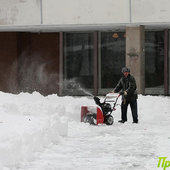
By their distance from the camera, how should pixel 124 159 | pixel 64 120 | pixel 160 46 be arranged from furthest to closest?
1. pixel 160 46
2. pixel 64 120
3. pixel 124 159

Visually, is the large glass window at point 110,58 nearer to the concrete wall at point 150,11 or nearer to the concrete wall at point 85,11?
the concrete wall at point 85,11

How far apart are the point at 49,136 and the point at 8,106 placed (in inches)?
159

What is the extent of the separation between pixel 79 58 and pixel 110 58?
5.33ft

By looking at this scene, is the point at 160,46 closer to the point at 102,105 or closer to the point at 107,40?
the point at 107,40

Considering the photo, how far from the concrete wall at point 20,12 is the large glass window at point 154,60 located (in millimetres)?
5727

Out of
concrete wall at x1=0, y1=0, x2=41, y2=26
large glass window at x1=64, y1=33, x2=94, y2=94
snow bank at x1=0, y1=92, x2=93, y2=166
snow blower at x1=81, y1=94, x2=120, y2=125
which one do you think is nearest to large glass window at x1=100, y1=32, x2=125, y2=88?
large glass window at x1=64, y1=33, x2=94, y2=94

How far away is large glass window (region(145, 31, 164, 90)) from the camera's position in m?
25.8

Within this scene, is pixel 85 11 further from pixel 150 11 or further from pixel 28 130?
pixel 28 130

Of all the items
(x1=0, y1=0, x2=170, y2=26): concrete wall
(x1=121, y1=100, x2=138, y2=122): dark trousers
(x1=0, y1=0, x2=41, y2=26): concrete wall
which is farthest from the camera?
(x1=0, y1=0, x2=41, y2=26): concrete wall

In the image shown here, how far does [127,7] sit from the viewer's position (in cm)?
2281

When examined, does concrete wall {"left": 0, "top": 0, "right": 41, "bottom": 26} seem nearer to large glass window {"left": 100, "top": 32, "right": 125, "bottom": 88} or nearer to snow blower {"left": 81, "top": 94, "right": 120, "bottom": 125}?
large glass window {"left": 100, "top": 32, "right": 125, "bottom": 88}

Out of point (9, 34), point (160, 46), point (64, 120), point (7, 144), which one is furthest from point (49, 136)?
point (9, 34)

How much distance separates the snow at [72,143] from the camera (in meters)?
8.51

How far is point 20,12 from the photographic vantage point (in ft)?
78.3
